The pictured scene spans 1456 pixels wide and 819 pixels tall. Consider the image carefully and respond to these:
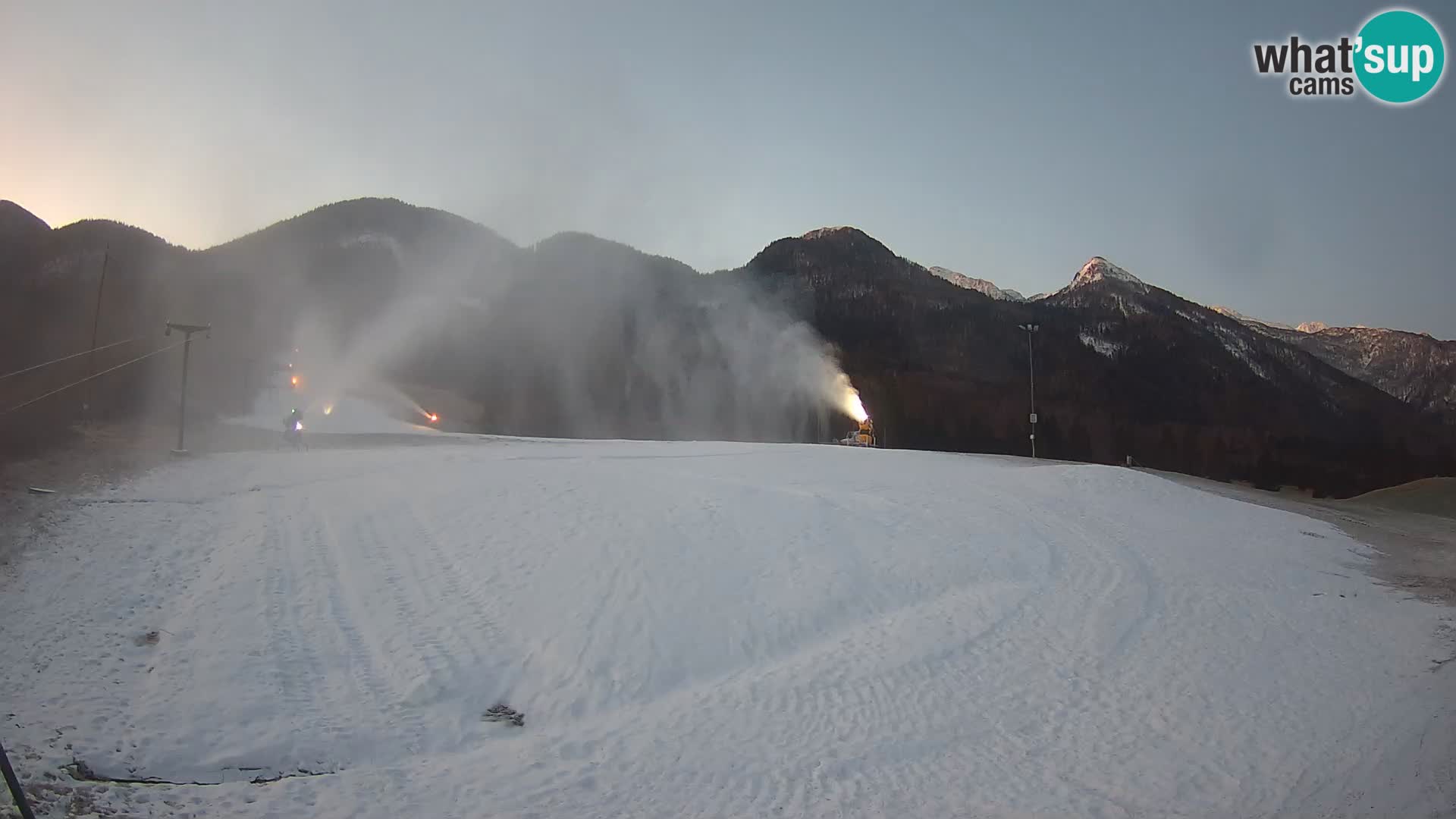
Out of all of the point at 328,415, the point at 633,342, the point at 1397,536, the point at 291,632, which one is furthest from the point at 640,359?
the point at 291,632

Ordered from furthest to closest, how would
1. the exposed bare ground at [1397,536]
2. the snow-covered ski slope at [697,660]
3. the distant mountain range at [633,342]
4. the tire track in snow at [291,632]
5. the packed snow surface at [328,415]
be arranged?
the distant mountain range at [633,342] → the packed snow surface at [328,415] → the exposed bare ground at [1397,536] → the tire track in snow at [291,632] → the snow-covered ski slope at [697,660]

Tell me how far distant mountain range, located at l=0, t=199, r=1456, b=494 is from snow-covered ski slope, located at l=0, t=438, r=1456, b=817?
1347cm

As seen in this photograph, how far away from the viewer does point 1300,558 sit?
17688mm

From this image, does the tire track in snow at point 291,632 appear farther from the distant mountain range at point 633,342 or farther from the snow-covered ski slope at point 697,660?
the distant mountain range at point 633,342

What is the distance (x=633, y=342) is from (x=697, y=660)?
8125cm

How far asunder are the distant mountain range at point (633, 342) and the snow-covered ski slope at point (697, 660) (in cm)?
1347

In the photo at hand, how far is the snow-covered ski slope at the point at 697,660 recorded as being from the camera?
24.9 ft

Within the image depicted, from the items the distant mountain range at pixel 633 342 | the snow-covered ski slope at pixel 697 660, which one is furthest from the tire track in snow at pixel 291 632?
the distant mountain range at pixel 633 342

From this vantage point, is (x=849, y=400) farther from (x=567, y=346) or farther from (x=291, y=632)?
(x=291, y=632)

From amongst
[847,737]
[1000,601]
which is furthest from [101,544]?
[1000,601]

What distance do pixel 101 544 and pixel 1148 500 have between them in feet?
78.2

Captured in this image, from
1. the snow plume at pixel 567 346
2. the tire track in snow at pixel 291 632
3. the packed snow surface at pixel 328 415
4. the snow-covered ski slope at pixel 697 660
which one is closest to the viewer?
the snow-covered ski slope at pixel 697 660

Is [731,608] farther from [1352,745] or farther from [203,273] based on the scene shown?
[203,273]

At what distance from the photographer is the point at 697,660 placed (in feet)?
35.7
